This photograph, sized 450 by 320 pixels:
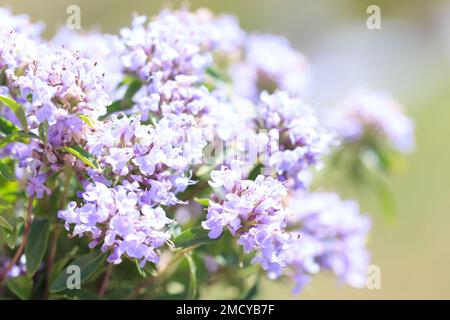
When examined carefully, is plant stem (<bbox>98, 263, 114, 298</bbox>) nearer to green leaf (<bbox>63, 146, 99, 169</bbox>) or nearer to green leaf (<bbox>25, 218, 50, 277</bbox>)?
green leaf (<bbox>25, 218, 50, 277</bbox>)

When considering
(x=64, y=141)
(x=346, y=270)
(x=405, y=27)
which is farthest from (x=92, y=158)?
(x=405, y=27)

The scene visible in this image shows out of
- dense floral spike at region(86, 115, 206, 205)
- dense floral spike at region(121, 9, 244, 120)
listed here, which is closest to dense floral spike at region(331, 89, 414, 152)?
dense floral spike at region(121, 9, 244, 120)

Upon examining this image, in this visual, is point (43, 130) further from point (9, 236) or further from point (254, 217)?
point (254, 217)

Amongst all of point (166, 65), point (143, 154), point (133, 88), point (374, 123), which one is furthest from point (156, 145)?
point (374, 123)

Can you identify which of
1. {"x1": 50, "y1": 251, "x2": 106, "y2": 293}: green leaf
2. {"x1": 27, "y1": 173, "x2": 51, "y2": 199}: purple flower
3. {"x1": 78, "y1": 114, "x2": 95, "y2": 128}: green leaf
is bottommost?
{"x1": 50, "y1": 251, "x2": 106, "y2": 293}: green leaf

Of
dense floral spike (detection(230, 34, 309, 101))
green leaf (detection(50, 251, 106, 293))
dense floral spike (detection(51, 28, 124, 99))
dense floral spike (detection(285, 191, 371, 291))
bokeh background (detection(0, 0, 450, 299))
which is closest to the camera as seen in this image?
green leaf (detection(50, 251, 106, 293))

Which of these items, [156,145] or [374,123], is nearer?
[156,145]
